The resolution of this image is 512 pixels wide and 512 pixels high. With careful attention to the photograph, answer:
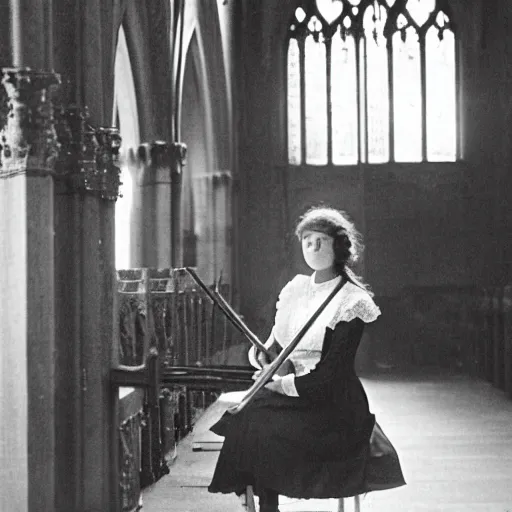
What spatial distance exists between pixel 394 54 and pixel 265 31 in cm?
212

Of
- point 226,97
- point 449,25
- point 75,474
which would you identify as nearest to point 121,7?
point 75,474

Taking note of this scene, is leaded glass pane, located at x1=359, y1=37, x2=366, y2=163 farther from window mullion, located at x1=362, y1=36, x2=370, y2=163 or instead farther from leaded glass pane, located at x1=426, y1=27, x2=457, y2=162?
leaded glass pane, located at x1=426, y1=27, x2=457, y2=162

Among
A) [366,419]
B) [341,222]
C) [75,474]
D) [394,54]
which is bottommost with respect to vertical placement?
[75,474]

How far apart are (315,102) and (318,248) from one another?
11.1 m

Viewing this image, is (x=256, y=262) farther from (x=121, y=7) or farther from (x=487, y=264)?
(x=121, y=7)

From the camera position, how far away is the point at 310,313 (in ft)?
13.4

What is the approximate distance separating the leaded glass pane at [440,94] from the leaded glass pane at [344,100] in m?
1.22

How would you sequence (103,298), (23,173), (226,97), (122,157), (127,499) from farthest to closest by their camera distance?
(226,97) < (122,157) < (127,499) < (103,298) < (23,173)

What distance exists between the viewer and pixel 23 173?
3.63 meters

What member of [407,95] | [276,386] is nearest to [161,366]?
[276,386]

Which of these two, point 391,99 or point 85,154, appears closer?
point 85,154

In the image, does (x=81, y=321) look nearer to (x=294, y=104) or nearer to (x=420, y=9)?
(x=294, y=104)

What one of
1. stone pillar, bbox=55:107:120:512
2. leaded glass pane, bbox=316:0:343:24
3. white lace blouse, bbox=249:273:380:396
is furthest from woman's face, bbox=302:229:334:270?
leaded glass pane, bbox=316:0:343:24

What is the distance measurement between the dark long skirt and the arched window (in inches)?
438
